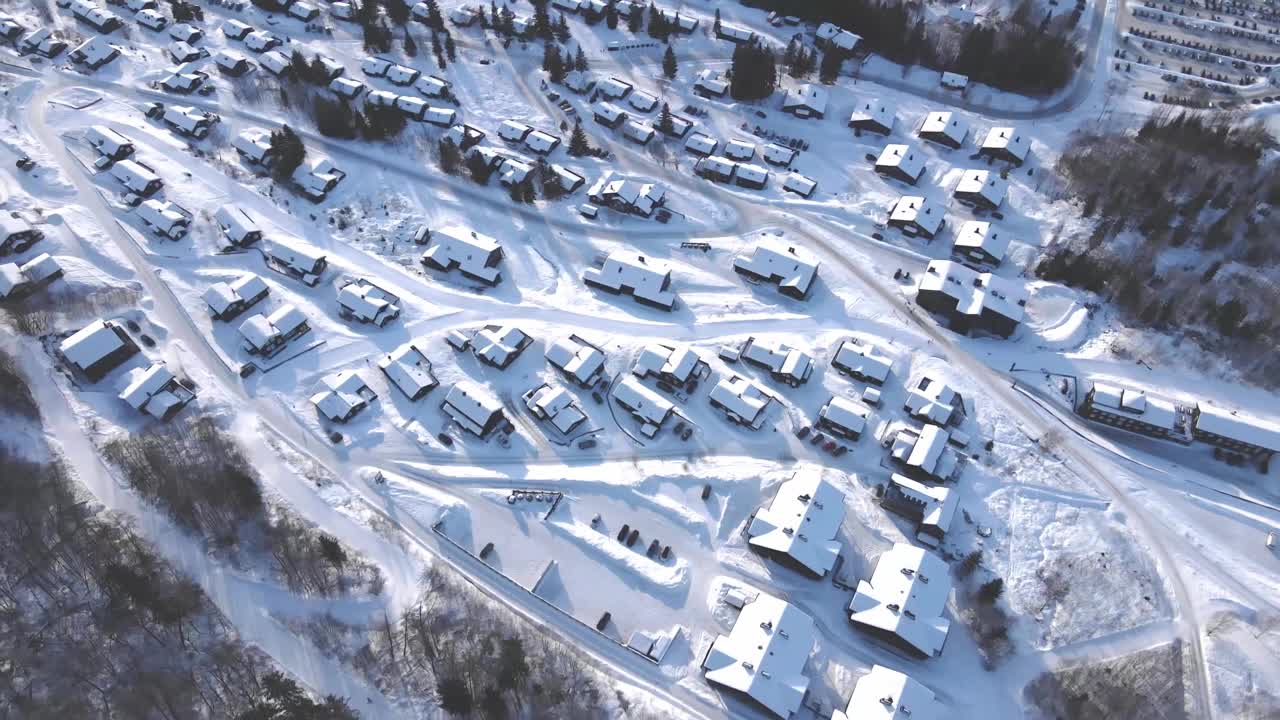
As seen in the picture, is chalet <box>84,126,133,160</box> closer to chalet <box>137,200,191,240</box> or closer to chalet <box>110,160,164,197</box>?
chalet <box>110,160,164,197</box>

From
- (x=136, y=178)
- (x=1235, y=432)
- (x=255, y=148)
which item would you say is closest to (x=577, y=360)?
(x=255, y=148)

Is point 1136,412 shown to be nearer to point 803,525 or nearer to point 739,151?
point 803,525

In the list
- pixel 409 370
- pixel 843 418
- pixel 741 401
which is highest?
pixel 843 418

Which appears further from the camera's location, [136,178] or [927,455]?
[136,178]

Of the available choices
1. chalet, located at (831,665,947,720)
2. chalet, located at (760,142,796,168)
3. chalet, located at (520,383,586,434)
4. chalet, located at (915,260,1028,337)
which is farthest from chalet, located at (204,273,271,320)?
chalet, located at (915,260,1028,337)

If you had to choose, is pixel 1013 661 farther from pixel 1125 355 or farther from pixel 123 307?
pixel 123 307

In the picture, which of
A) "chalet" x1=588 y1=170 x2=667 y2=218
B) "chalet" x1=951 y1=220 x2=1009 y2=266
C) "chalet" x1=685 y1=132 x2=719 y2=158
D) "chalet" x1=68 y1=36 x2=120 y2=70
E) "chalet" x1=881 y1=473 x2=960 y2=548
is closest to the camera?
"chalet" x1=881 y1=473 x2=960 y2=548

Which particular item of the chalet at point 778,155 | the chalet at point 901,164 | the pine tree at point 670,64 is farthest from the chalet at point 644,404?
the pine tree at point 670,64
